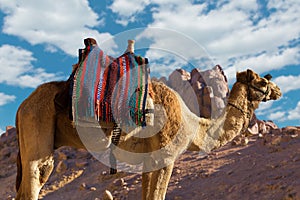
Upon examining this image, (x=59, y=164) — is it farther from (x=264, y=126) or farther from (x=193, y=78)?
(x=193, y=78)

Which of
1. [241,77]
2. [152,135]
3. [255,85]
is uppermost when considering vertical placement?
[241,77]

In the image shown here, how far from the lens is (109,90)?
494 cm

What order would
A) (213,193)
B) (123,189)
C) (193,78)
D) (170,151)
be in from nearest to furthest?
(170,151) < (213,193) < (123,189) < (193,78)

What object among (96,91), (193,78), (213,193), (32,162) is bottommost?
(213,193)

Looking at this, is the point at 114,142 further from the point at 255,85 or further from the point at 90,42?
the point at 255,85

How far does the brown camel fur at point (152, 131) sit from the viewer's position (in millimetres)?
4754

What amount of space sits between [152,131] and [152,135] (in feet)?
0.17

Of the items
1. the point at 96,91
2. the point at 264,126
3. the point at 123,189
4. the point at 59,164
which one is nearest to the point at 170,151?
the point at 96,91

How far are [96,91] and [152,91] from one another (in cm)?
83

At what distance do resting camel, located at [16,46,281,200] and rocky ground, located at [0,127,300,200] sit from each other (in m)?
6.89

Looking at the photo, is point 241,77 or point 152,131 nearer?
point 152,131

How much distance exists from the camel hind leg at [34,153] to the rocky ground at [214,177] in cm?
915

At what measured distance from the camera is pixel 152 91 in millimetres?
5355

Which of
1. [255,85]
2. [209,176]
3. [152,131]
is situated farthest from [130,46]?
[209,176]
